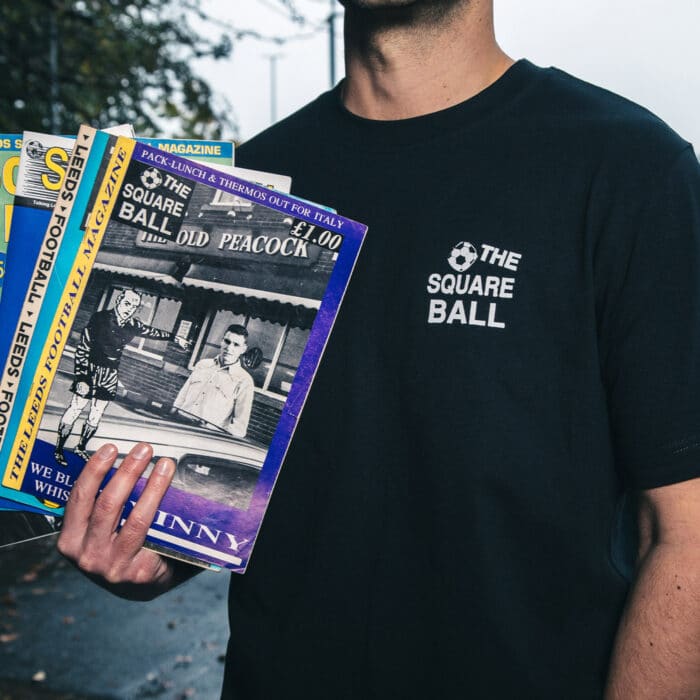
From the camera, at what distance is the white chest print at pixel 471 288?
1310 millimetres

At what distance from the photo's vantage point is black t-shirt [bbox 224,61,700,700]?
1241 mm

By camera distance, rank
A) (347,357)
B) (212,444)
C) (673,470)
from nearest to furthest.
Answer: (673,470)
(212,444)
(347,357)

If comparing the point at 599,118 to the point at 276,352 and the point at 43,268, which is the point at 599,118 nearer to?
the point at 276,352

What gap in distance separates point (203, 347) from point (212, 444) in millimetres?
156

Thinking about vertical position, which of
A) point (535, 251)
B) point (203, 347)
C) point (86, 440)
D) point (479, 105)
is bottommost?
point (86, 440)

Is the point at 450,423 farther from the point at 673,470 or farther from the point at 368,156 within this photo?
the point at 368,156

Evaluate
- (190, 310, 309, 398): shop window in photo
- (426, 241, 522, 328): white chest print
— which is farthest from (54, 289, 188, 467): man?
(426, 241, 522, 328): white chest print

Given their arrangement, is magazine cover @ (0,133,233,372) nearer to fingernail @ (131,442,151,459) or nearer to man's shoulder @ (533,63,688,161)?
fingernail @ (131,442,151,459)

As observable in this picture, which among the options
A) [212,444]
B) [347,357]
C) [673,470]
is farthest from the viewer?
[347,357]

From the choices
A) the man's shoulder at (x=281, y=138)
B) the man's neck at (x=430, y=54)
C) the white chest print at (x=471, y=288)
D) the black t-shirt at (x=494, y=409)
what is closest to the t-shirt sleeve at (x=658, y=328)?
the black t-shirt at (x=494, y=409)

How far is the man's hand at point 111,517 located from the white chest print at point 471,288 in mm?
508

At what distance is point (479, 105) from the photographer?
1440 millimetres

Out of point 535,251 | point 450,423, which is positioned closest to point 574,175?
point 535,251

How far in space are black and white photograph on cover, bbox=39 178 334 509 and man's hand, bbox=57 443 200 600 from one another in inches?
1.0
